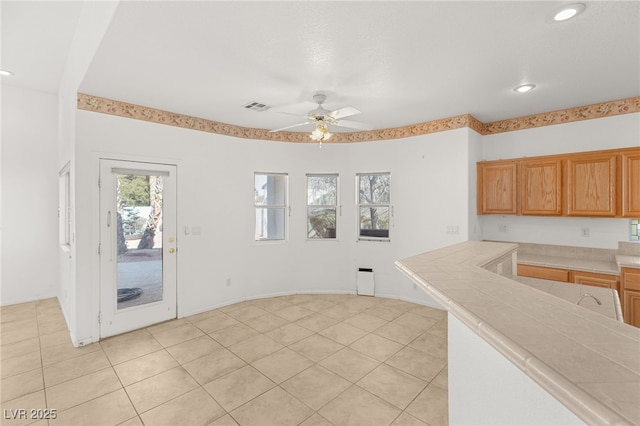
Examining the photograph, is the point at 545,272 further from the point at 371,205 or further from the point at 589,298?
the point at 371,205

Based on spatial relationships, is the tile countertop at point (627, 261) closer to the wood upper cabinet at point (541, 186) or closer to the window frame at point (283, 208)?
the wood upper cabinet at point (541, 186)

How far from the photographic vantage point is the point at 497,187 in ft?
13.9

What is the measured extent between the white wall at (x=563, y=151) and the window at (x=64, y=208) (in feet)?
19.9

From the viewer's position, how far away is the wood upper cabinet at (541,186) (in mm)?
3779

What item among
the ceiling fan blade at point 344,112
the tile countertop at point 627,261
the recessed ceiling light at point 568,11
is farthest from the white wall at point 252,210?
the recessed ceiling light at point 568,11

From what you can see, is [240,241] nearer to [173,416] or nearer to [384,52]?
[173,416]

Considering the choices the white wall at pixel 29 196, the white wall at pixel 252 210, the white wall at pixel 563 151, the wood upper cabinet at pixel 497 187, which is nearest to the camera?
the white wall at pixel 252 210

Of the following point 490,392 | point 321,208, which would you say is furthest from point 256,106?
point 490,392

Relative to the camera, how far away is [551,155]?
12.7 feet

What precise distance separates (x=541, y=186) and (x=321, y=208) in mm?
3257

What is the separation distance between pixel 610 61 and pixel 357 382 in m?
3.72

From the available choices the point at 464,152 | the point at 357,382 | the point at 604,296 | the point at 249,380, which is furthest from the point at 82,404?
the point at 464,152

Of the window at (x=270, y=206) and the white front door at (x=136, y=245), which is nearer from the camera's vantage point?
the white front door at (x=136, y=245)

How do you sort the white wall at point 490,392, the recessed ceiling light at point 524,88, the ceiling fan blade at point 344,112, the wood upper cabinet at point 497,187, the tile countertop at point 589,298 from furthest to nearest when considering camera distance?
1. the wood upper cabinet at point 497,187
2. the recessed ceiling light at point 524,88
3. the ceiling fan blade at point 344,112
4. the tile countertop at point 589,298
5. the white wall at point 490,392
